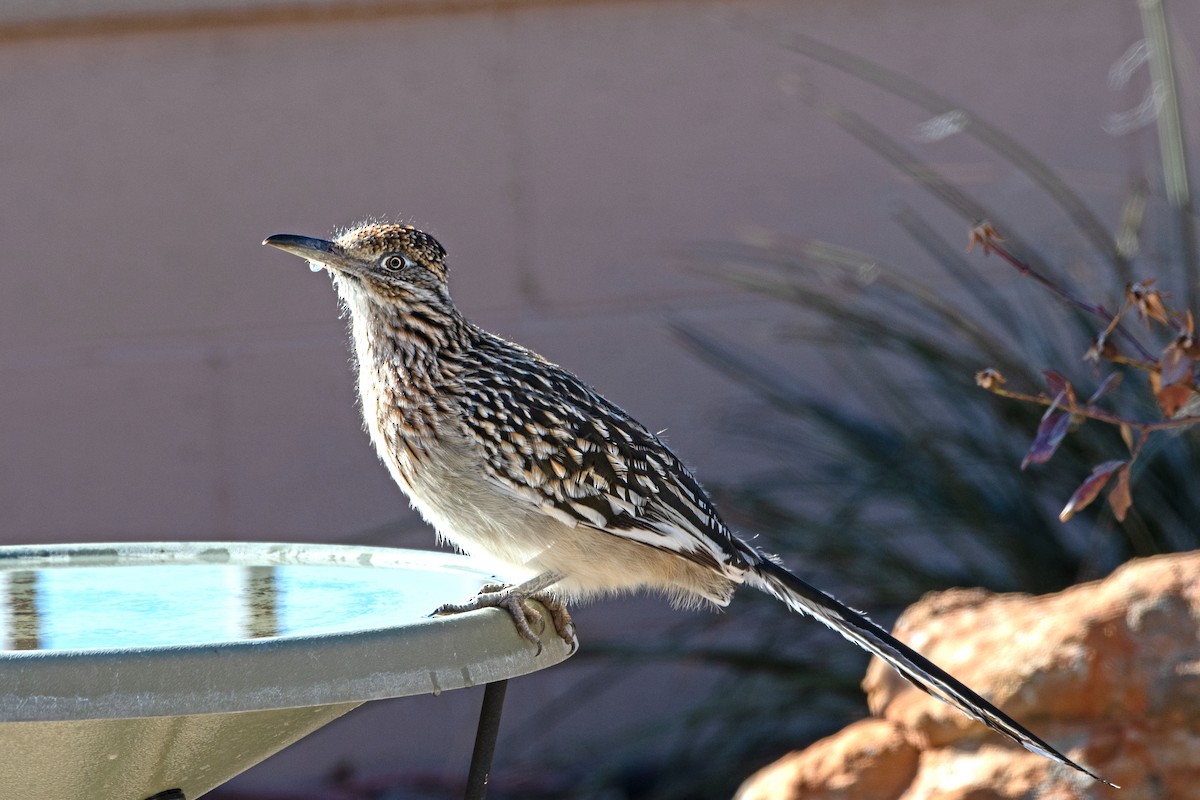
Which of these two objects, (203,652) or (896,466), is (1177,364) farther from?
(896,466)

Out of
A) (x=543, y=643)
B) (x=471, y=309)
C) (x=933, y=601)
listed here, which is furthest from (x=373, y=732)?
(x=543, y=643)

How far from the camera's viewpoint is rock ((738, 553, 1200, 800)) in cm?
327

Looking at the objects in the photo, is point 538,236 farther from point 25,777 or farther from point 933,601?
point 25,777

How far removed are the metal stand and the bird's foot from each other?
131 millimetres

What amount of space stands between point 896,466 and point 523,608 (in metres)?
2.79

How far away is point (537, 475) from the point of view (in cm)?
324

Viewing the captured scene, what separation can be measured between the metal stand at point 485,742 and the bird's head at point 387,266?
1113 mm

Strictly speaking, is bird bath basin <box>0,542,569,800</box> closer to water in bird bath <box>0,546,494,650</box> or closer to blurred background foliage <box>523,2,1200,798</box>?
water in bird bath <box>0,546,494,650</box>

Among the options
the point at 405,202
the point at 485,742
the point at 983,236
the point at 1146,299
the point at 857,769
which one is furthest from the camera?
the point at 405,202

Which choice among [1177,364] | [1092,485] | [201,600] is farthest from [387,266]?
[1177,364]

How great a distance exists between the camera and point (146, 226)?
6.18 m

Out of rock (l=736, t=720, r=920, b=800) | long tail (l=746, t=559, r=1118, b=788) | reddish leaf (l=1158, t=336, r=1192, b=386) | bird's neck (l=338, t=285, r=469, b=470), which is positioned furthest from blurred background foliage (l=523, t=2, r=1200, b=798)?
reddish leaf (l=1158, t=336, r=1192, b=386)

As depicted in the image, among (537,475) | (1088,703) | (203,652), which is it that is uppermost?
(203,652)

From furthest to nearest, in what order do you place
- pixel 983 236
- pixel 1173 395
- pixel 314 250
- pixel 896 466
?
pixel 896 466, pixel 314 250, pixel 983 236, pixel 1173 395
